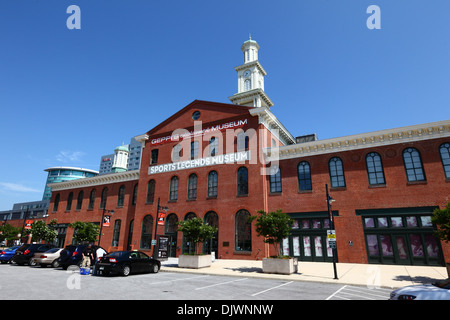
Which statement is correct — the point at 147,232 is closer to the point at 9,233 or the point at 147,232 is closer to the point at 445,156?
the point at 9,233

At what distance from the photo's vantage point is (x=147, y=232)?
3170 cm

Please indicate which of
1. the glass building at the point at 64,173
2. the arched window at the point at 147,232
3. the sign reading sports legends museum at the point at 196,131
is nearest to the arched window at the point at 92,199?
the arched window at the point at 147,232

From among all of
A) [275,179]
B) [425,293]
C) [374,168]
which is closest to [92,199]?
[275,179]

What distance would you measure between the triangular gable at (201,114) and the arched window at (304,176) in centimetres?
840

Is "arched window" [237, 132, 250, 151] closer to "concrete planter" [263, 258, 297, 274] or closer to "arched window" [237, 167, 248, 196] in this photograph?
"arched window" [237, 167, 248, 196]

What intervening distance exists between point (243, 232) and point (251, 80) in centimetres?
2553

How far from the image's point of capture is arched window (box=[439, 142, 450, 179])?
20.3 m

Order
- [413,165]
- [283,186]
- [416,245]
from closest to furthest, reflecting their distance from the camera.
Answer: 1. [416,245]
2. [413,165]
3. [283,186]

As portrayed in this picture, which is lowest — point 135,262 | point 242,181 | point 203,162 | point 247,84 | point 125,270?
point 125,270

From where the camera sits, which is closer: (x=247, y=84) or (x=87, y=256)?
(x=87, y=256)

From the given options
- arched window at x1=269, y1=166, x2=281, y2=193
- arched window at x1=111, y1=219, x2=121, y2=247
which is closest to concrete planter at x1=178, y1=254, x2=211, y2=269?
arched window at x1=269, y1=166, x2=281, y2=193

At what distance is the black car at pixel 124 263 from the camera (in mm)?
14758

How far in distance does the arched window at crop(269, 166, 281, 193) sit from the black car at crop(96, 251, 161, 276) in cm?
1420
